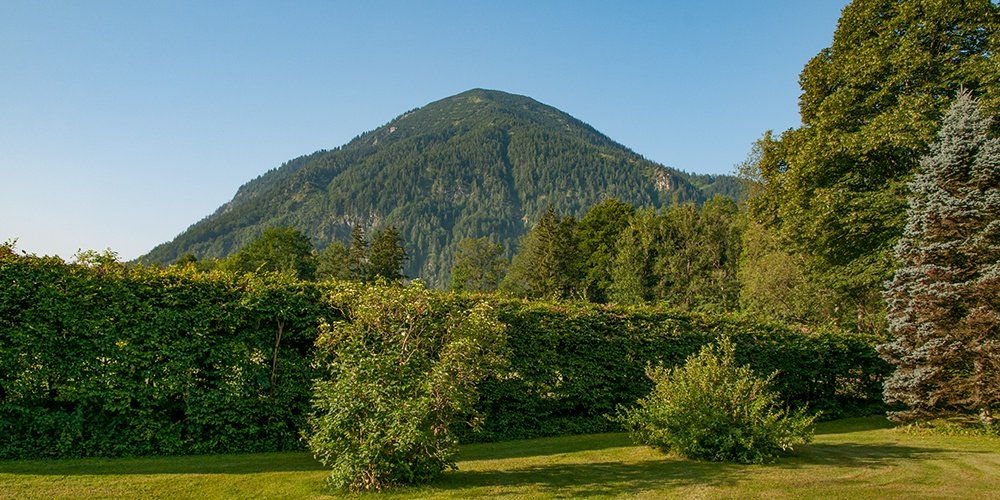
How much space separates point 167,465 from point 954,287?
617 inches

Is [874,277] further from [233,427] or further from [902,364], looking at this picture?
[233,427]

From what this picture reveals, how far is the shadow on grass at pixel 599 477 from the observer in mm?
7668

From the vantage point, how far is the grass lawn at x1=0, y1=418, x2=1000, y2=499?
7324mm

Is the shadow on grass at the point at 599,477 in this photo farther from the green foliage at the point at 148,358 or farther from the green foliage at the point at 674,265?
the green foliage at the point at 674,265

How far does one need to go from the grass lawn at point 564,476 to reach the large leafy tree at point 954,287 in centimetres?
281

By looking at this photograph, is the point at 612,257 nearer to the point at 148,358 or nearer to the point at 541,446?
the point at 541,446

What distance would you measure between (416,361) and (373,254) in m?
54.0

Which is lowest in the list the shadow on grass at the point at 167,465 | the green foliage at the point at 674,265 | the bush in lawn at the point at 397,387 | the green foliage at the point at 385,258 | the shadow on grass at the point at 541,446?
the shadow on grass at the point at 541,446

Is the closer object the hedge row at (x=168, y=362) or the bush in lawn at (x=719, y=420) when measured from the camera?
the hedge row at (x=168, y=362)

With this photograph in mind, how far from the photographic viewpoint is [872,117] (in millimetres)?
19391

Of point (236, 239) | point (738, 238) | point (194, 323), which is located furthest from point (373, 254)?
point (236, 239)

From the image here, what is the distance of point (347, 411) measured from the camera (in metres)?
7.39

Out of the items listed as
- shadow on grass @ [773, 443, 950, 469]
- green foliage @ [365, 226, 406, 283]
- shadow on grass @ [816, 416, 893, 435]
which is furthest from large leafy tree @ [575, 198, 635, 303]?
shadow on grass @ [773, 443, 950, 469]

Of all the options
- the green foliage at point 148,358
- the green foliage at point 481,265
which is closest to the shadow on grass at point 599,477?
the green foliage at point 148,358
